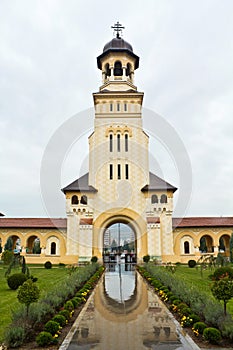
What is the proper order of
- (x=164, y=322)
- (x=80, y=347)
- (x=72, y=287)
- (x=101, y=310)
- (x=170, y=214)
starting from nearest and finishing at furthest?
(x=80, y=347) < (x=164, y=322) < (x=101, y=310) < (x=72, y=287) < (x=170, y=214)

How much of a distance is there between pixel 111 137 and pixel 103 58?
28.6 ft

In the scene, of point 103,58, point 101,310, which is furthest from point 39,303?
point 103,58

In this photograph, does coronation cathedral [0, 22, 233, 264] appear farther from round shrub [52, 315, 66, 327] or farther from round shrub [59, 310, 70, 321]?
round shrub [52, 315, 66, 327]

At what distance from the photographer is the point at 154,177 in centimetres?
3158

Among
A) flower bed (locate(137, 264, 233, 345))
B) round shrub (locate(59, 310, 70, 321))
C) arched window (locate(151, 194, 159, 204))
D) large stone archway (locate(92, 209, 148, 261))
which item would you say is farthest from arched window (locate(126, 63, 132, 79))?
round shrub (locate(59, 310, 70, 321))

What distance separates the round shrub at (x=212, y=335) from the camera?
267 inches

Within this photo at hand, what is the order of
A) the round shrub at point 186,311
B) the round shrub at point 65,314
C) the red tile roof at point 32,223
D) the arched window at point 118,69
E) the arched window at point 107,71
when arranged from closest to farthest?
the round shrub at point 65,314 → the round shrub at point 186,311 → the red tile roof at point 32,223 → the arched window at point 118,69 → the arched window at point 107,71

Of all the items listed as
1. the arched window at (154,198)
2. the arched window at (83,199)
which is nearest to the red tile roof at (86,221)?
the arched window at (83,199)

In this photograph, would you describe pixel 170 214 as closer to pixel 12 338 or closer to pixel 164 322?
pixel 164 322

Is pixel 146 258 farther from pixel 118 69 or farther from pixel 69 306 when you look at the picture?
pixel 118 69

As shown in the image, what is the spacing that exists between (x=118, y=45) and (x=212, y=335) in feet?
103

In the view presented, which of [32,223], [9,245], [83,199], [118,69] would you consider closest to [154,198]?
[83,199]

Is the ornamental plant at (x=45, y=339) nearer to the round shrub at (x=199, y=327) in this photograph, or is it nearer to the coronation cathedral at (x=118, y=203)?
the round shrub at (x=199, y=327)

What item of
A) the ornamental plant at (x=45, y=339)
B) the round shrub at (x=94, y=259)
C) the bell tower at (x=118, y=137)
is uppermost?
the bell tower at (x=118, y=137)
